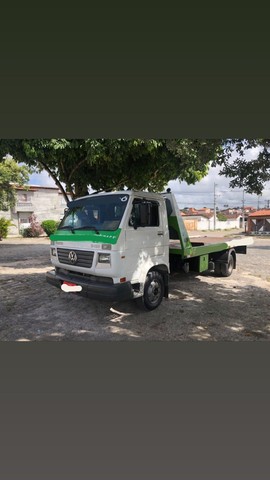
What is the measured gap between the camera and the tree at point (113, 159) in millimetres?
5402

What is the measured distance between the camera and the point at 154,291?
480 centimetres

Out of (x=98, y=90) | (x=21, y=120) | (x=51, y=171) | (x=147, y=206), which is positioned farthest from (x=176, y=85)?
(x=51, y=171)

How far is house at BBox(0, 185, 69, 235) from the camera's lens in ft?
94.8

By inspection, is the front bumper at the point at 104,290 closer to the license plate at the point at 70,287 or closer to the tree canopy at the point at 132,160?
A: the license plate at the point at 70,287

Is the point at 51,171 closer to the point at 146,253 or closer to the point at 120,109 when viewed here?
the point at 146,253

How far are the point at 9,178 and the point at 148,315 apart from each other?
19339 millimetres

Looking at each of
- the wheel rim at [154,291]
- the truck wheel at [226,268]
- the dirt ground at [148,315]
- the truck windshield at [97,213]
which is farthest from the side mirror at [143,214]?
the truck wheel at [226,268]

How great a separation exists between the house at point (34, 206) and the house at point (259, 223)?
21879 mm

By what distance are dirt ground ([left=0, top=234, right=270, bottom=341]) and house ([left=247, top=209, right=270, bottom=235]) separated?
25.5 m

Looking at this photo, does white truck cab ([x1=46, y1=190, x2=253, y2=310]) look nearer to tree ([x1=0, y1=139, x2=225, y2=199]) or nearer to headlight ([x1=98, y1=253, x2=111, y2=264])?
headlight ([x1=98, y1=253, x2=111, y2=264])

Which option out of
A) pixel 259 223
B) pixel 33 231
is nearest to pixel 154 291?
pixel 33 231

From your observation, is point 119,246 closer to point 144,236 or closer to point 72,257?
point 144,236

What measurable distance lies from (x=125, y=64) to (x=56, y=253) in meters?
3.54

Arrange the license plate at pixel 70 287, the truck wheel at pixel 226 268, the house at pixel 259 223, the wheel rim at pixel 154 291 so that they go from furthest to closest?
1. the house at pixel 259 223
2. the truck wheel at pixel 226 268
3. the wheel rim at pixel 154 291
4. the license plate at pixel 70 287
